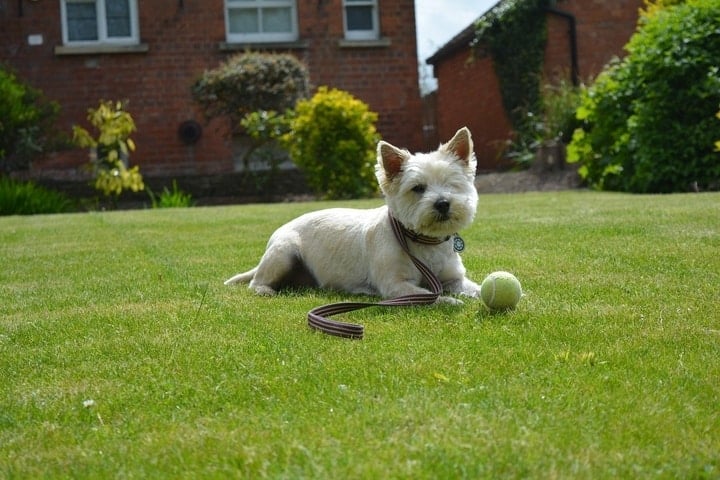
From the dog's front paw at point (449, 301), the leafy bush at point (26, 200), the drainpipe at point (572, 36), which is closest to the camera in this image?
the dog's front paw at point (449, 301)

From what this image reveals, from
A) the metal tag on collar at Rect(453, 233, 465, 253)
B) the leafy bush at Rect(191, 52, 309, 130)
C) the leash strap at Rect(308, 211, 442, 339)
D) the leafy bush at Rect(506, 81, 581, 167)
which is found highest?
the leafy bush at Rect(191, 52, 309, 130)

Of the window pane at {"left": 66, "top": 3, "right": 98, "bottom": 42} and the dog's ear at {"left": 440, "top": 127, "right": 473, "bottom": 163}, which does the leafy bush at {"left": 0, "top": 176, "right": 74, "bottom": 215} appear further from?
the dog's ear at {"left": 440, "top": 127, "right": 473, "bottom": 163}

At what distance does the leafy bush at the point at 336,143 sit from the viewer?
16.5m

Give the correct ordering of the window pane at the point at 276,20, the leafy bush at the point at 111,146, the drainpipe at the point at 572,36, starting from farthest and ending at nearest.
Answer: the drainpipe at the point at 572,36
the window pane at the point at 276,20
the leafy bush at the point at 111,146

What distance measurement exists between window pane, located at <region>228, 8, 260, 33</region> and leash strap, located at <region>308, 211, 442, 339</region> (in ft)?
50.9

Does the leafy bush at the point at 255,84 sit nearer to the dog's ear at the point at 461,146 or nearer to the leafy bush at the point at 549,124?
Answer: the leafy bush at the point at 549,124

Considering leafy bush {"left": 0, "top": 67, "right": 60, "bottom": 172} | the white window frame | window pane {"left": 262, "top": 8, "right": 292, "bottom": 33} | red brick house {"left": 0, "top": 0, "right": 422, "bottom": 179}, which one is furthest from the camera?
window pane {"left": 262, "top": 8, "right": 292, "bottom": 33}

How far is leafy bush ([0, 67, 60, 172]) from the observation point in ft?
56.0

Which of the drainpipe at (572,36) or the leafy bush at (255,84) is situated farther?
the drainpipe at (572,36)

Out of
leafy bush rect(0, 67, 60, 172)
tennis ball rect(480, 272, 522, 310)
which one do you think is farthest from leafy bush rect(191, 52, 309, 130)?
tennis ball rect(480, 272, 522, 310)

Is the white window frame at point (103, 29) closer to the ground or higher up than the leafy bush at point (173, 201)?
higher up

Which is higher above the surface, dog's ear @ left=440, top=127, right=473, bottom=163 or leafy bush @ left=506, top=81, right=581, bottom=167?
leafy bush @ left=506, top=81, right=581, bottom=167

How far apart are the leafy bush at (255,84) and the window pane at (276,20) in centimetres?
228

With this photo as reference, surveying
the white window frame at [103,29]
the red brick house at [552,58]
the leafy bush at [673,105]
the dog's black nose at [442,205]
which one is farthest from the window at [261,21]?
the dog's black nose at [442,205]
